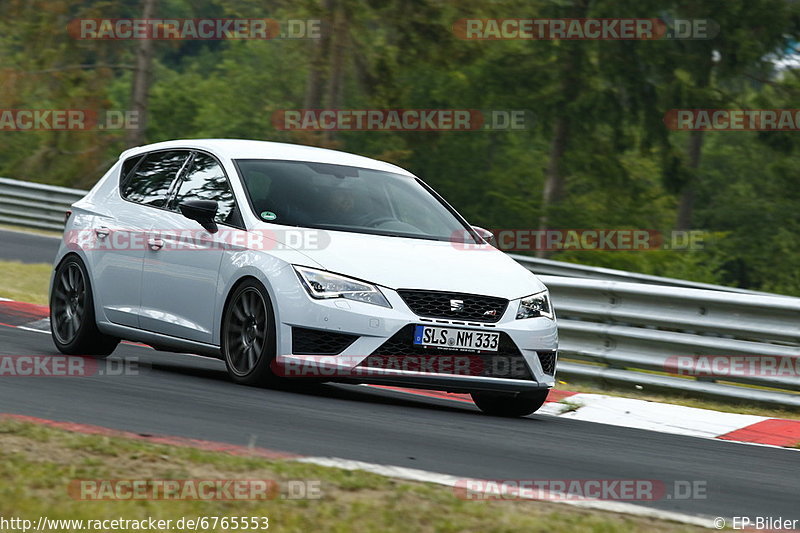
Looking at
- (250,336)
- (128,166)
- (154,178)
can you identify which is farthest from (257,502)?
(128,166)

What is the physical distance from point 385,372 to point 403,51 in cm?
2427

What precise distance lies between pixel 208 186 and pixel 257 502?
4.95 m

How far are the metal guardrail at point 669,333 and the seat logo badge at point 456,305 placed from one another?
2.97 m

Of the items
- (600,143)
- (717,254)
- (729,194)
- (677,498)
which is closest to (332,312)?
(677,498)

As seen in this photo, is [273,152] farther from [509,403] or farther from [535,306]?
[509,403]

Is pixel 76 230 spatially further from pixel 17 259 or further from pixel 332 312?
pixel 17 259

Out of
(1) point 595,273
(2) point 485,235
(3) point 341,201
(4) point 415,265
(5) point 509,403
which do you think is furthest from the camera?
(1) point 595,273

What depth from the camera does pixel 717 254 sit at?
40281 millimetres

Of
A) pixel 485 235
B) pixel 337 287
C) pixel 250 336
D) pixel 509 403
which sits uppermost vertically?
pixel 485 235

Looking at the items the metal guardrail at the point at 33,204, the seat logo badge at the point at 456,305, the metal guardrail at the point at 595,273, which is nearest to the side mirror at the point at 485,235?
the seat logo badge at the point at 456,305

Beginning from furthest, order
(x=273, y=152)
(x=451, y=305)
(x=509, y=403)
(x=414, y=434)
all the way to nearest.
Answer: (x=273, y=152) → (x=509, y=403) → (x=451, y=305) → (x=414, y=434)

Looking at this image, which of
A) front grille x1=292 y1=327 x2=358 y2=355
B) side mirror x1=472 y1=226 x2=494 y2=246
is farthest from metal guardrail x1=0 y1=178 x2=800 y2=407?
front grille x1=292 y1=327 x2=358 y2=355

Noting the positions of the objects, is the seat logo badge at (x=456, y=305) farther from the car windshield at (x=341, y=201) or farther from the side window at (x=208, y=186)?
the side window at (x=208, y=186)

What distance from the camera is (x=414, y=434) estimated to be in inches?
274
